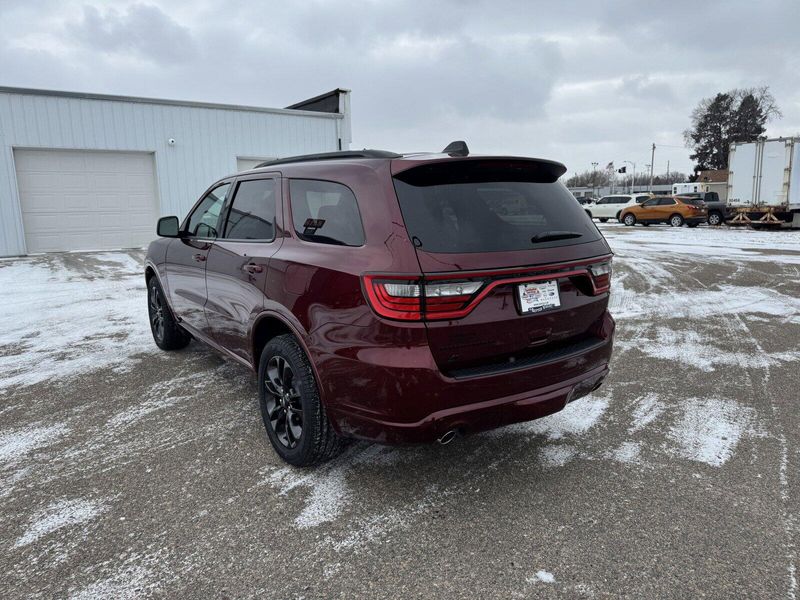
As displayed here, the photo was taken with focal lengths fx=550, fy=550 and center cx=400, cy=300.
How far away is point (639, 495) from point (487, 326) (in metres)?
1.24

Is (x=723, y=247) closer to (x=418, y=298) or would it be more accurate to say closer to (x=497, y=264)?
(x=497, y=264)

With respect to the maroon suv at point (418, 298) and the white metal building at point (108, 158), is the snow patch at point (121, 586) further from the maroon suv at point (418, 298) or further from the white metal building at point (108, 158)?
the white metal building at point (108, 158)

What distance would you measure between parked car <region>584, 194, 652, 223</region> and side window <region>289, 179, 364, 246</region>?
2892 centimetres

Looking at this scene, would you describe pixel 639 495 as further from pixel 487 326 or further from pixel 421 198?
pixel 421 198

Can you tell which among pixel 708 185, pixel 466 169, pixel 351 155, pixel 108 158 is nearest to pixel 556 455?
pixel 466 169

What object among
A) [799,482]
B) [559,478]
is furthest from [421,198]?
[799,482]

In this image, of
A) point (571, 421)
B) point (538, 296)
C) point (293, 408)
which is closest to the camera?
point (538, 296)

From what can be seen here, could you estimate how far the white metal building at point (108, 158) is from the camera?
43.8 feet

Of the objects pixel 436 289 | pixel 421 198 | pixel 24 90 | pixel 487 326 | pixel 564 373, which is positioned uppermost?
pixel 24 90

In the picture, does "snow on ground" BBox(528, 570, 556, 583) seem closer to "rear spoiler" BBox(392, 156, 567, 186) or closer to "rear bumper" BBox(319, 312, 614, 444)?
"rear bumper" BBox(319, 312, 614, 444)

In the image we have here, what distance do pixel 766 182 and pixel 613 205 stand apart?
895 cm

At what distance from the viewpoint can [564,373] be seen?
2789mm

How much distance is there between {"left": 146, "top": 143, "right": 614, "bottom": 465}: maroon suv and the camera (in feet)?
7.85

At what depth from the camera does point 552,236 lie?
280 cm
